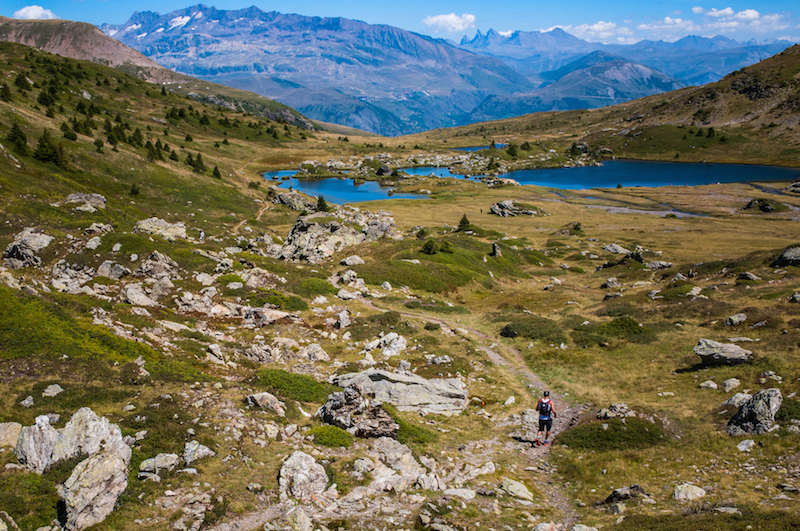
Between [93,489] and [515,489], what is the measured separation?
595 inches

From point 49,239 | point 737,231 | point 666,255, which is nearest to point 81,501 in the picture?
point 49,239

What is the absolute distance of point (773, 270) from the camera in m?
44.0

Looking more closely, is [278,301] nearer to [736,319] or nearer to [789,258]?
[736,319]

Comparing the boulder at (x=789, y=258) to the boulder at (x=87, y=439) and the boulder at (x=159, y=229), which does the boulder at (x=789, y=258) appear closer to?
the boulder at (x=87, y=439)

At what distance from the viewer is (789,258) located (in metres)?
44.0

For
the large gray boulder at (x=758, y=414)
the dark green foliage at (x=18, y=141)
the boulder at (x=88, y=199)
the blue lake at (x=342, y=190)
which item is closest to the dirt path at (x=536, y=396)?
the large gray boulder at (x=758, y=414)

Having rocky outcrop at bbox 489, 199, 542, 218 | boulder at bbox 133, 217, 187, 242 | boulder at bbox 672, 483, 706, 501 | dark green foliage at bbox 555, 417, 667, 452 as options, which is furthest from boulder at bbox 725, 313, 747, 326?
rocky outcrop at bbox 489, 199, 542, 218

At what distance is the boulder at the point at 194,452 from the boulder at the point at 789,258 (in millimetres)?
56474

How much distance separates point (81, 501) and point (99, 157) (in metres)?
85.0

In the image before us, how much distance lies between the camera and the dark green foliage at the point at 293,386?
21750 millimetres

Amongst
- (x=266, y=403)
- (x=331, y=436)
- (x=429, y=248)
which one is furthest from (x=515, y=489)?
(x=429, y=248)

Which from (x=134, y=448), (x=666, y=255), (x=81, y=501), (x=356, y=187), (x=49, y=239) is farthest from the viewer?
(x=356, y=187)

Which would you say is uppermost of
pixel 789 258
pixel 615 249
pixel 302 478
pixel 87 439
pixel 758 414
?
pixel 789 258

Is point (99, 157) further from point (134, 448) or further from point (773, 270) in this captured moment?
point (773, 270)
